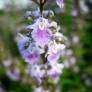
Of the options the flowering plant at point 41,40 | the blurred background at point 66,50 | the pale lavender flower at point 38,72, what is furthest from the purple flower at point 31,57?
the blurred background at point 66,50

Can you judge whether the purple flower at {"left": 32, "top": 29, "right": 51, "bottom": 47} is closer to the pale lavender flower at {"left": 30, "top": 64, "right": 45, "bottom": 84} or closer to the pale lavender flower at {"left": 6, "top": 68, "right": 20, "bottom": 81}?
the pale lavender flower at {"left": 30, "top": 64, "right": 45, "bottom": 84}

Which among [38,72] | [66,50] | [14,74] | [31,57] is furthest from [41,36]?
[66,50]

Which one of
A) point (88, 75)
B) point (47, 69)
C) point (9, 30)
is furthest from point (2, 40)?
point (47, 69)

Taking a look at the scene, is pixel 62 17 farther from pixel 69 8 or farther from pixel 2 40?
pixel 2 40

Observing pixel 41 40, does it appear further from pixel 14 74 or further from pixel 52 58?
pixel 14 74

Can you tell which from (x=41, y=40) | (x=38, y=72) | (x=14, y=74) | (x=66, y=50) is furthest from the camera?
(x=66, y=50)

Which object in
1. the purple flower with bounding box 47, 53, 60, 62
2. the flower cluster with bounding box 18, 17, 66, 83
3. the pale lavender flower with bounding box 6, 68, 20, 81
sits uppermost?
the flower cluster with bounding box 18, 17, 66, 83

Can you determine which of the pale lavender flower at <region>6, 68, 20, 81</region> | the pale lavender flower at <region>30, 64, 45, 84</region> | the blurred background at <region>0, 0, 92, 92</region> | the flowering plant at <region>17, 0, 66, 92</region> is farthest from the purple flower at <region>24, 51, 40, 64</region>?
the pale lavender flower at <region>6, 68, 20, 81</region>
